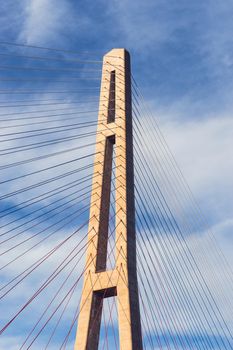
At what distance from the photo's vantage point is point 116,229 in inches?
750

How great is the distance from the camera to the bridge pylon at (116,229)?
1738 centimetres

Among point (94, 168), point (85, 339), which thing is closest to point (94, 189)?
point (94, 168)

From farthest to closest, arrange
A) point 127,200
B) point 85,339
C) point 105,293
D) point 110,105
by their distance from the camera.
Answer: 1. point 110,105
2. point 127,200
3. point 105,293
4. point 85,339

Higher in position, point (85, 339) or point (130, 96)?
point (130, 96)

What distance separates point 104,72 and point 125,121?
12.1ft

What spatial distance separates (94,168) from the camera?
21.1 meters

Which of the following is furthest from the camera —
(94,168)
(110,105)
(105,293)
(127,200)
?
(110,105)

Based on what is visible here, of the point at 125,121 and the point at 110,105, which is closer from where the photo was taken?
the point at 125,121

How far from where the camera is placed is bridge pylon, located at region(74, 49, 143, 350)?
57.0ft

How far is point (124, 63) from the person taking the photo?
23.9 metres

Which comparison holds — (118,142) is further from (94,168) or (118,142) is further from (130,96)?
(130,96)

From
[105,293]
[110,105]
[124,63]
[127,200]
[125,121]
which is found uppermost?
[124,63]

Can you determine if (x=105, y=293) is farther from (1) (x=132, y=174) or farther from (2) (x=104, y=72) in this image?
(2) (x=104, y=72)

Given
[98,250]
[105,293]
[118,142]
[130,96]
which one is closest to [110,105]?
[130,96]
